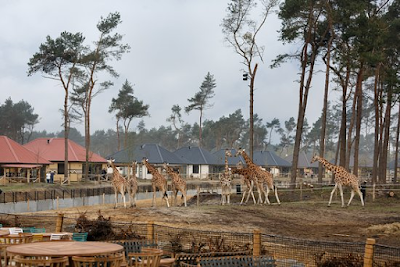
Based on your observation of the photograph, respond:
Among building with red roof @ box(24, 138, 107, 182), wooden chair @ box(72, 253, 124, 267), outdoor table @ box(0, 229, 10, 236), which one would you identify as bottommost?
outdoor table @ box(0, 229, 10, 236)

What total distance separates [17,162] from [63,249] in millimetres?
43743

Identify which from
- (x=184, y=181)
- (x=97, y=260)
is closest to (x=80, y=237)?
(x=97, y=260)

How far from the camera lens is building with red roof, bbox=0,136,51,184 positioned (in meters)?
50.2

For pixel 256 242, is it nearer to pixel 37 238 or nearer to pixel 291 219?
pixel 37 238

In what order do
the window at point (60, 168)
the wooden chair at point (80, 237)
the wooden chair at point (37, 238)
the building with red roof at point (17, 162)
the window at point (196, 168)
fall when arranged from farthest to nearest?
the window at point (196, 168)
the window at point (60, 168)
the building with red roof at point (17, 162)
the wooden chair at point (80, 237)
the wooden chair at point (37, 238)

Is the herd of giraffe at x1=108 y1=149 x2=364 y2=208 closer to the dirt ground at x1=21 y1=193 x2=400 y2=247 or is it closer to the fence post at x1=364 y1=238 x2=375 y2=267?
the dirt ground at x1=21 y1=193 x2=400 y2=247

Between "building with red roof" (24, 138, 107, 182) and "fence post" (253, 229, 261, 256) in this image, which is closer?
"fence post" (253, 229, 261, 256)

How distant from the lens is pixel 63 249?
364 inches

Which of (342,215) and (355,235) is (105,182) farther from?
(355,235)

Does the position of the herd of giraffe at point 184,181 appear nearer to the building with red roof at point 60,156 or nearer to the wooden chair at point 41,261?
the wooden chair at point 41,261

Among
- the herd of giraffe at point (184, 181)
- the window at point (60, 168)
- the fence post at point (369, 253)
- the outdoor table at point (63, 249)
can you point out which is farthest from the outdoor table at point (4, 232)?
the window at point (60, 168)

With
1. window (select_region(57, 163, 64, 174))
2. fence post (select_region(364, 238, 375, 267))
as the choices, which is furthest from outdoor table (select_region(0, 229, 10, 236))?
window (select_region(57, 163, 64, 174))

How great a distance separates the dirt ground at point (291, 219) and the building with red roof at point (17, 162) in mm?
26520

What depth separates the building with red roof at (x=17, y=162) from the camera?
165ft
